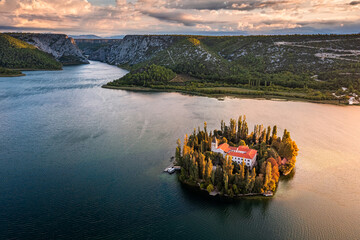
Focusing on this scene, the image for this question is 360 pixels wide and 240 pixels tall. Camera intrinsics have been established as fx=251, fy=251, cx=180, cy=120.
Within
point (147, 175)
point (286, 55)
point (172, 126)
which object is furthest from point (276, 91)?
point (147, 175)

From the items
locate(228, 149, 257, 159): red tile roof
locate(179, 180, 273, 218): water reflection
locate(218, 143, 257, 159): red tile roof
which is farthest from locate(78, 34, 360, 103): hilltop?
locate(179, 180, 273, 218): water reflection

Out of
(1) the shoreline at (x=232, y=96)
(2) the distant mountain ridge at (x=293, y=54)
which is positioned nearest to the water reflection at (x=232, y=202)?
(1) the shoreline at (x=232, y=96)

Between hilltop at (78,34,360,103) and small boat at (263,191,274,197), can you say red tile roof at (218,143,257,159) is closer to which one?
small boat at (263,191,274,197)

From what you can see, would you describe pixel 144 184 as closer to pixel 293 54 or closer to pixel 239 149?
pixel 239 149

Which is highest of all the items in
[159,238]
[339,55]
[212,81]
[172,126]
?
[339,55]

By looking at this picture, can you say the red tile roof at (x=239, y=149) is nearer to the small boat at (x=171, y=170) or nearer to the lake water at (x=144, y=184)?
the lake water at (x=144, y=184)

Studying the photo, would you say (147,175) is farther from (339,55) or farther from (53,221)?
(339,55)
